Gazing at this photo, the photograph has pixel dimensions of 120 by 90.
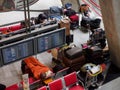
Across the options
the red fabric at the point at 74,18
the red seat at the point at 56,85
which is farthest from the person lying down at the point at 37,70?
the red fabric at the point at 74,18

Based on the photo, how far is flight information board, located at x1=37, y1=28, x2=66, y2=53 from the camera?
5156 millimetres

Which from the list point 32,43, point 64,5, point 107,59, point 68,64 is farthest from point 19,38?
point 64,5

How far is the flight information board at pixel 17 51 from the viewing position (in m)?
4.85

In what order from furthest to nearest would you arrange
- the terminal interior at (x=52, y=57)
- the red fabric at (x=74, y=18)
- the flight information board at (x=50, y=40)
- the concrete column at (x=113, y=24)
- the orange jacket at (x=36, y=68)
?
the red fabric at (x=74, y=18)
the orange jacket at (x=36, y=68)
the concrete column at (x=113, y=24)
the flight information board at (x=50, y=40)
the terminal interior at (x=52, y=57)

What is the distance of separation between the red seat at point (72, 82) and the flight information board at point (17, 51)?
176cm

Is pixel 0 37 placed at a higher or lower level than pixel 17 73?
higher

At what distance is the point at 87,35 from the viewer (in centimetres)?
984

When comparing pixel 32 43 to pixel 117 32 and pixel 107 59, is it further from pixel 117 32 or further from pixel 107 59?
pixel 107 59

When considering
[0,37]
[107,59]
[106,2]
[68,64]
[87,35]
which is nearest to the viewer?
[0,37]

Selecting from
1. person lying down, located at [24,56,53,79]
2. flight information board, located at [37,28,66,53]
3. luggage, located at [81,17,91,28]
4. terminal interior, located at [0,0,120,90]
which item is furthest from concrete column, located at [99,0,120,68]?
luggage, located at [81,17,91,28]

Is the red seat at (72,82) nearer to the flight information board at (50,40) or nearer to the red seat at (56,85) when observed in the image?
the red seat at (56,85)

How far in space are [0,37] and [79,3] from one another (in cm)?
766

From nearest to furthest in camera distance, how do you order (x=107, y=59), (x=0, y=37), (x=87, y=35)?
(x=0, y=37)
(x=107, y=59)
(x=87, y=35)

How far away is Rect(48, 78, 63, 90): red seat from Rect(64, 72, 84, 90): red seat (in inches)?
7.3
